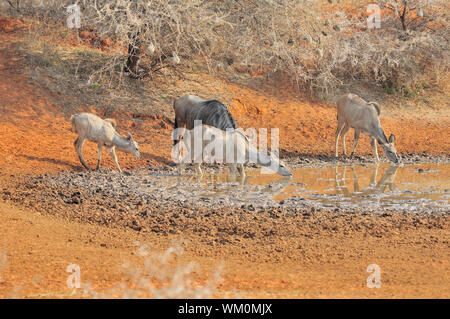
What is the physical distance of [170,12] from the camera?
1544cm

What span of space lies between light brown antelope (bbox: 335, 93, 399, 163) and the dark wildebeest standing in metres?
3.91

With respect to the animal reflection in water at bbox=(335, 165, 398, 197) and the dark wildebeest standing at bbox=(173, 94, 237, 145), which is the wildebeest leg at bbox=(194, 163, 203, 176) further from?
the animal reflection in water at bbox=(335, 165, 398, 197)

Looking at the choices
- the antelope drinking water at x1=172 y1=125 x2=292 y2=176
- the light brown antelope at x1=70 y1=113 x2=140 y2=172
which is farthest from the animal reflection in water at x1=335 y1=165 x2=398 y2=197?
the light brown antelope at x1=70 y1=113 x2=140 y2=172

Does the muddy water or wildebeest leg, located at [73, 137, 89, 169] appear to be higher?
wildebeest leg, located at [73, 137, 89, 169]

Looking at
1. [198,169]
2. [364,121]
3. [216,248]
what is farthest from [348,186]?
[216,248]

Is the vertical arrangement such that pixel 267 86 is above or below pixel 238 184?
above

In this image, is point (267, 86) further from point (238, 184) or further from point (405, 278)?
point (405, 278)

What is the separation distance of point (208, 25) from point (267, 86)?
155 inches

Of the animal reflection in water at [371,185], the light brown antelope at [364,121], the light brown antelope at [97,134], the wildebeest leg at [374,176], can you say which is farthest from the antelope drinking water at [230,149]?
the light brown antelope at [364,121]

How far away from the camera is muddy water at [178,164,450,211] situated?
10.6 m

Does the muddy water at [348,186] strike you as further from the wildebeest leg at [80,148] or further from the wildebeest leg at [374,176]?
the wildebeest leg at [80,148]

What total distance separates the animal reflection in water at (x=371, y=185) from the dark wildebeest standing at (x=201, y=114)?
2.82 metres
